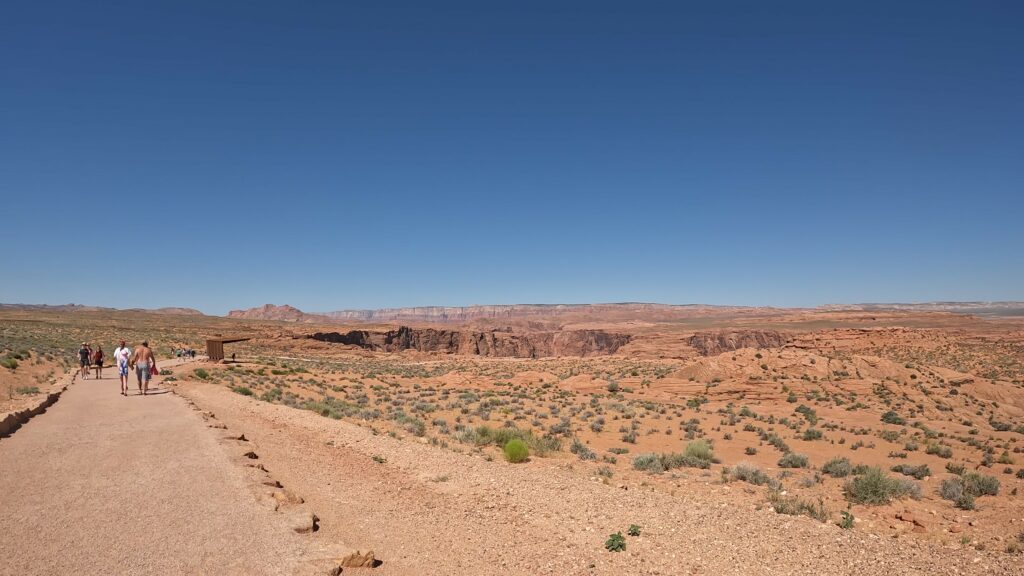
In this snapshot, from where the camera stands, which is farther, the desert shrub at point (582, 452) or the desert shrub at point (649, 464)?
the desert shrub at point (582, 452)

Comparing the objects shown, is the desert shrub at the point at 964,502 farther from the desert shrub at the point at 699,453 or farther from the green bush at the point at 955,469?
the desert shrub at the point at 699,453

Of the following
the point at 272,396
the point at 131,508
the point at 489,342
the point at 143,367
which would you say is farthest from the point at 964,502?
the point at 489,342

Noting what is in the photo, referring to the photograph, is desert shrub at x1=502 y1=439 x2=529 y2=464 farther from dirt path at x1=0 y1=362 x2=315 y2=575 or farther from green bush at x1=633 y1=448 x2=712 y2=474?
dirt path at x1=0 y1=362 x2=315 y2=575

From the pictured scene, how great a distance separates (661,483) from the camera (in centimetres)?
1038

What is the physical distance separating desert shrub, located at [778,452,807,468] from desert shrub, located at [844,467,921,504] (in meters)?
3.11

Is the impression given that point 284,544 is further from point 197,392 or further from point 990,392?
point 990,392

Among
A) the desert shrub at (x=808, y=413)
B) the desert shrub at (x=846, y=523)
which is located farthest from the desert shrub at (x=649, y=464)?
the desert shrub at (x=808, y=413)

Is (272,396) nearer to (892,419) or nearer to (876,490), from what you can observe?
(876,490)

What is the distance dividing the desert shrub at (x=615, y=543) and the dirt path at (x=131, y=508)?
3.64m

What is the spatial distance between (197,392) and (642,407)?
1819 cm

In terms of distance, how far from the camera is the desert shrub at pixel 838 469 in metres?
11.8

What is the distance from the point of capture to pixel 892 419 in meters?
20.9

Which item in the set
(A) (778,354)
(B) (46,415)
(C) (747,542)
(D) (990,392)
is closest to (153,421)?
(B) (46,415)

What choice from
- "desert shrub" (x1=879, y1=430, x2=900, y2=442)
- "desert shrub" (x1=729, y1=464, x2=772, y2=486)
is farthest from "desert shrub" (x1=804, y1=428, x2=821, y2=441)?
"desert shrub" (x1=729, y1=464, x2=772, y2=486)
